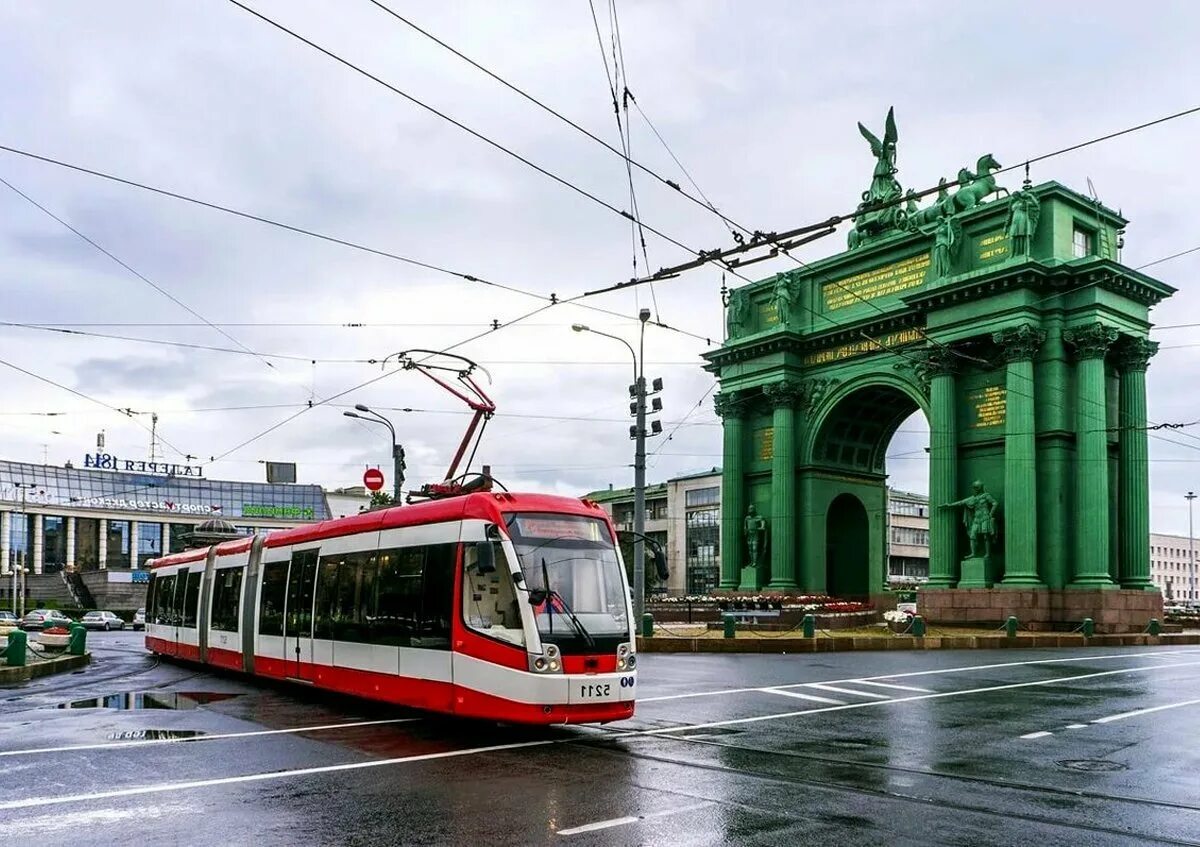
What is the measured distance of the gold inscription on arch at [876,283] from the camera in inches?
1873

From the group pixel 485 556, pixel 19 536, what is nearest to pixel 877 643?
pixel 485 556

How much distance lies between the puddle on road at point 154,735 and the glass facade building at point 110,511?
108046mm

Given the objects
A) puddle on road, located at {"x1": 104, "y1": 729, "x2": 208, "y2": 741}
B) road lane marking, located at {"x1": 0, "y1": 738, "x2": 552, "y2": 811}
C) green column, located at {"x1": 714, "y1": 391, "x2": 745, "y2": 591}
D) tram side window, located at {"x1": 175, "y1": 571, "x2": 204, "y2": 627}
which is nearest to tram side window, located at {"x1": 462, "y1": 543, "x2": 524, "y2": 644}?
road lane marking, located at {"x1": 0, "y1": 738, "x2": 552, "y2": 811}

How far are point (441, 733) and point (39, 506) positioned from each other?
397ft

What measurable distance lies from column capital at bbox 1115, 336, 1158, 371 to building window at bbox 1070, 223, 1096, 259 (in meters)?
3.85

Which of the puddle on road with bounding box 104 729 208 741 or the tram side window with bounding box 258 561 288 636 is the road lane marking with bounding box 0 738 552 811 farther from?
the tram side window with bounding box 258 561 288 636

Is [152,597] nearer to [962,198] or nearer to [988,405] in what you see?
[988,405]

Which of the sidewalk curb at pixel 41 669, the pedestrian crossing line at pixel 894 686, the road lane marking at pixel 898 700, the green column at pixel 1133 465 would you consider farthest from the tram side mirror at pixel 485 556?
the green column at pixel 1133 465

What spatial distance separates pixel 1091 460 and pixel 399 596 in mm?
33501

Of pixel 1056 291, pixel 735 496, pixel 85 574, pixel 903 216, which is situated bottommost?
pixel 85 574

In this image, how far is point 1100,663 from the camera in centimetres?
2902

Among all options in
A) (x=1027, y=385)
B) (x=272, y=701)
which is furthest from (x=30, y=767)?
(x=1027, y=385)

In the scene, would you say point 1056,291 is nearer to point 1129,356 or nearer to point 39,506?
point 1129,356

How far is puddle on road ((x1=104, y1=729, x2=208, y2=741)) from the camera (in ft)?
46.1
